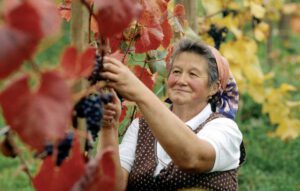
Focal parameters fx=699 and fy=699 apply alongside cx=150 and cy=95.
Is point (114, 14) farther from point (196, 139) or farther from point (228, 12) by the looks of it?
point (228, 12)

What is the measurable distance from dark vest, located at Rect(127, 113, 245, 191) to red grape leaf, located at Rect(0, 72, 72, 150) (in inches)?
56.6

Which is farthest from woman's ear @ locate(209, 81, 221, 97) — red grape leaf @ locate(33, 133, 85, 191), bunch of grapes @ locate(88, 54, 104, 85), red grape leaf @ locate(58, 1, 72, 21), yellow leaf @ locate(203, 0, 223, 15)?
yellow leaf @ locate(203, 0, 223, 15)

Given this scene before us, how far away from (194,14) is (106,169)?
2.20 metres

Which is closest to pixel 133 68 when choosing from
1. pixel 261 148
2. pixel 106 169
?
pixel 106 169

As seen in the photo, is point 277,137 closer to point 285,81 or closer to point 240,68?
point 240,68

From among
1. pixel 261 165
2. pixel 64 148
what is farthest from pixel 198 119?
pixel 261 165

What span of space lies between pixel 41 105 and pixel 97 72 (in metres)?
0.54

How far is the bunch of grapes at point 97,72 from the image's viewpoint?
1.37 metres

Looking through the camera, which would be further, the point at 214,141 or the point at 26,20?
the point at 214,141

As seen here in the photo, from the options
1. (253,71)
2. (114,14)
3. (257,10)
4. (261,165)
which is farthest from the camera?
(261,165)

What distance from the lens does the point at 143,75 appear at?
2266 mm

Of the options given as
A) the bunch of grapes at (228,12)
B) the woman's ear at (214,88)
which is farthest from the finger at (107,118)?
the bunch of grapes at (228,12)

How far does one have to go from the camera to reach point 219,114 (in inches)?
93.6

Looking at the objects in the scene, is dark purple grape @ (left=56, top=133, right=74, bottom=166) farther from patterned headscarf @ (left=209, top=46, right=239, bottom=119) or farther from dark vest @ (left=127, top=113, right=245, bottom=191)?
patterned headscarf @ (left=209, top=46, right=239, bottom=119)
